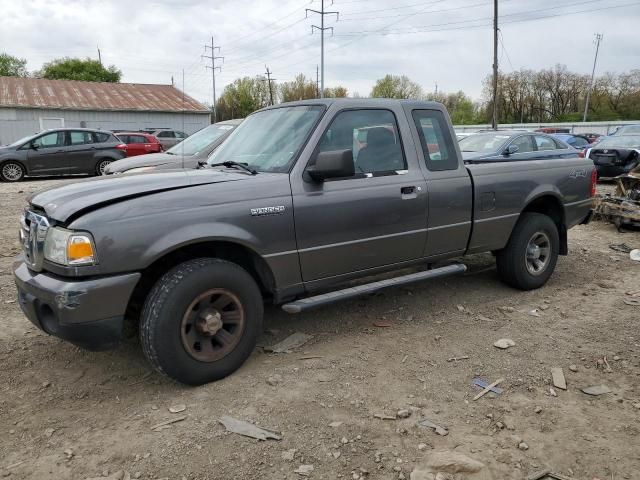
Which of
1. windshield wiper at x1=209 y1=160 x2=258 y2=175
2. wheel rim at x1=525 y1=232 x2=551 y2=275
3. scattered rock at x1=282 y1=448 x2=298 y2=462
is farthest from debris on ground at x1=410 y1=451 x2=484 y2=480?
wheel rim at x1=525 y1=232 x2=551 y2=275

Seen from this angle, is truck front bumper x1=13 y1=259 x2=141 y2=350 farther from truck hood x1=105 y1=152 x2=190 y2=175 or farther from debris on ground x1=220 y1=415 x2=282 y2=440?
truck hood x1=105 y1=152 x2=190 y2=175

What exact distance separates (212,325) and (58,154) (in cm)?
1447

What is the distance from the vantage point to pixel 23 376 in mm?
3646

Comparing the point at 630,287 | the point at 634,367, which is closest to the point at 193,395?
the point at 634,367

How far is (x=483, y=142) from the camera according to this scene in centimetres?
1144

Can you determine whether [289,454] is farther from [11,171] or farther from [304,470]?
[11,171]

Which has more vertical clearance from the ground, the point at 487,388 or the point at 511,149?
the point at 511,149

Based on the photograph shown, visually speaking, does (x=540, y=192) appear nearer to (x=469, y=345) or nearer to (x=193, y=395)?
(x=469, y=345)

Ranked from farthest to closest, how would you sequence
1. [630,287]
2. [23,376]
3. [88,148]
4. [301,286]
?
[88,148], [630,287], [301,286], [23,376]

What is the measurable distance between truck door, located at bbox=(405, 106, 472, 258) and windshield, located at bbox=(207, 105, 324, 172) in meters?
1.04

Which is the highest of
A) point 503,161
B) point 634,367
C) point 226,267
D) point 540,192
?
point 503,161

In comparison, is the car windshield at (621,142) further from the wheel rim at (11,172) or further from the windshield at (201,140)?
the wheel rim at (11,172)

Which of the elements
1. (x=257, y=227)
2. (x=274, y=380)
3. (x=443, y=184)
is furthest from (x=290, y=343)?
(x=443, y=184)

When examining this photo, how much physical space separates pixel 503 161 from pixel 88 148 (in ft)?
46.4
